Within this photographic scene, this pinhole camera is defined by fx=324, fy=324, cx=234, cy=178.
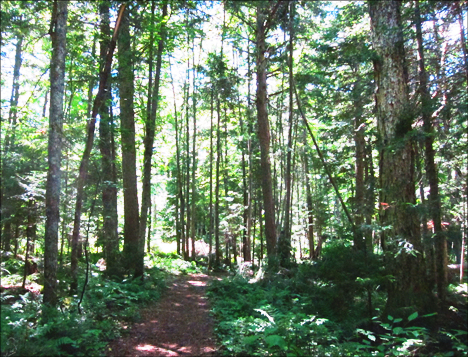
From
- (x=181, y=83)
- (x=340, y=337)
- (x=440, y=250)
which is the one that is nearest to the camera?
(x=340, y=337)

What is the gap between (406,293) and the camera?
6.91 meters

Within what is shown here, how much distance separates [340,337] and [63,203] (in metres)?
8.20

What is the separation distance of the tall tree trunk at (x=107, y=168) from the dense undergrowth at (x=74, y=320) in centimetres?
127

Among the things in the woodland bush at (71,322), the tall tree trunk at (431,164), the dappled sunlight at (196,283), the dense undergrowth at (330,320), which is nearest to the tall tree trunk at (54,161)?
the woodland bush at (71,322)

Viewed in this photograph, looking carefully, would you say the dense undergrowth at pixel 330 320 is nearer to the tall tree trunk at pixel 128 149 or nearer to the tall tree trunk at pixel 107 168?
the tall tree trunk at pixel 128 149

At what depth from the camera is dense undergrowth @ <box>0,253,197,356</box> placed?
430cm

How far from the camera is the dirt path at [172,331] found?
5.66 meters

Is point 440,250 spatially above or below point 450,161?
below

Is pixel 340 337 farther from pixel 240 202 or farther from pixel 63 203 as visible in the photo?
pixel 240 202

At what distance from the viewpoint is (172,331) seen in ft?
22.4

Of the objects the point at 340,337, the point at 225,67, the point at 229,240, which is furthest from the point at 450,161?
the point at 229,240

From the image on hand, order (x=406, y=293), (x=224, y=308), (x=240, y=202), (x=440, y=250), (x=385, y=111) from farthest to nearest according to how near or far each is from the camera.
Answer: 1. (x=240, y=202)
2. (x=440, y=250)
3. (x=224, y=308)
4. (x=385, y=111)
5. (x=406, y=293)

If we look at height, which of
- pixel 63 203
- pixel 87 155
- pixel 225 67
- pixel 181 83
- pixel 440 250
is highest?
pixel 181 83

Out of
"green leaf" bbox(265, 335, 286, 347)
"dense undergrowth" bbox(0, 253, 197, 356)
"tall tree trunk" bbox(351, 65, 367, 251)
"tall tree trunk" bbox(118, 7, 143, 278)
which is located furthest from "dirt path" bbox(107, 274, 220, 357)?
"tall tree trunk" bbox(351, 65, 367, 251)
